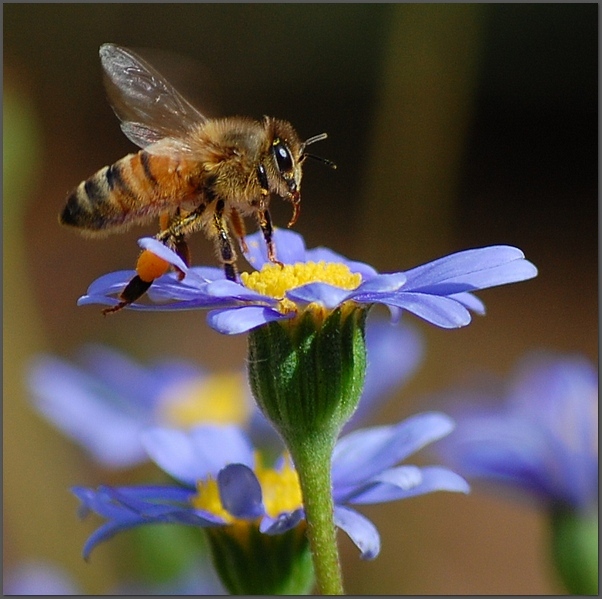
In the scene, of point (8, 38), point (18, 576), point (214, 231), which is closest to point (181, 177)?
point (214, 231)

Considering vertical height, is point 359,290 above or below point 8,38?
below

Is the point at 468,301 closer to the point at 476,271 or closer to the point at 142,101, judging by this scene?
the point at 476,271

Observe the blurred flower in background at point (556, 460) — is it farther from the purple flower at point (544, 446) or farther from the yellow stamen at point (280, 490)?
the yellow stamen at point (280, 490)

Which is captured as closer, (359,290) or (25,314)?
(359,290)

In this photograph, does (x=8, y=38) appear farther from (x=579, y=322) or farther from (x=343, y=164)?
(x=579, y=322)

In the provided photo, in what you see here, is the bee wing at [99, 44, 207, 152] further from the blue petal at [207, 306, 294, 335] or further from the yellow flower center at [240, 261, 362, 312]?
the blue petal at [207, 306, 294, 335]

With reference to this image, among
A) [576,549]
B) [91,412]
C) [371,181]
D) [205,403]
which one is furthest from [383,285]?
[371,181]

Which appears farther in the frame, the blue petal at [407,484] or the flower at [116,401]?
the flower at [116,401]

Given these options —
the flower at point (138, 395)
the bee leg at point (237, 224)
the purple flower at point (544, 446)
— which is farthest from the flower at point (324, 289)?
the flower at point (138, 395)
